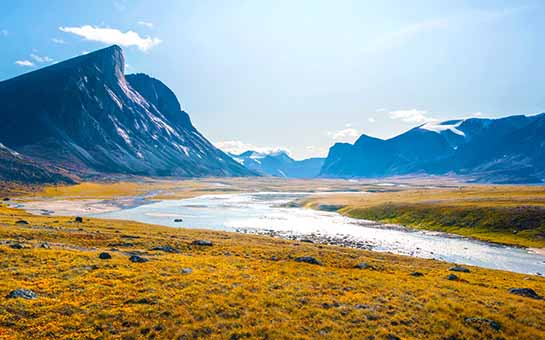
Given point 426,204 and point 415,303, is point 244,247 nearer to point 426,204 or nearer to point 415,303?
Answer: point 415,303

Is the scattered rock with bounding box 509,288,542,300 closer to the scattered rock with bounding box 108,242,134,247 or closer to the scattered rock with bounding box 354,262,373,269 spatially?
the scattered rock with bounding box 354,262,373,269

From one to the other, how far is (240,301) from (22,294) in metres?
15.4

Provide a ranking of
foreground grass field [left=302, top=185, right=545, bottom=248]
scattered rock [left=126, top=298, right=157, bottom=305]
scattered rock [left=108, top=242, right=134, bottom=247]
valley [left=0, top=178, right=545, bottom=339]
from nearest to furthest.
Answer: valley [left=0, top=178, right=545, bottom=339]
scattered rock [left=126, top=298, right=157, bottom=305]
scattered rock [left=108, top=242, right=134, bottom=247]
foreground grass field [left=302, top=185, right=545, bottom=248]

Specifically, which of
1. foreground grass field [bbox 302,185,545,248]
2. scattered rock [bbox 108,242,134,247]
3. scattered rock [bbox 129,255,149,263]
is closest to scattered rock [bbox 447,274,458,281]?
scattered rock [bbox 129,255,149,263]

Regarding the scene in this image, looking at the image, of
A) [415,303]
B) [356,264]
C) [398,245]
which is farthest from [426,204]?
[415,303]

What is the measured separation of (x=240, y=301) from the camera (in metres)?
25.0

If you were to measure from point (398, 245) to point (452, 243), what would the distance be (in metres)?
13.4

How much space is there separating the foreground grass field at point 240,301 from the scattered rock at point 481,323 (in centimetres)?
7

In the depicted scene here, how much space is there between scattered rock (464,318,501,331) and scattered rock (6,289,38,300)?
31.7m

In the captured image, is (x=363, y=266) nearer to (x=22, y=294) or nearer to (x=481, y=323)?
(x=481, y=323)

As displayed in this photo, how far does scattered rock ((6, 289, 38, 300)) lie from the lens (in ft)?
72.8

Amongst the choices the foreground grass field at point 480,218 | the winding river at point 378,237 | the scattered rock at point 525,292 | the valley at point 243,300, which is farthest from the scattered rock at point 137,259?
the foreground grass field at point 480,218

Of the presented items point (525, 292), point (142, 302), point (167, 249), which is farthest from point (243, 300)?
point (525, 292)

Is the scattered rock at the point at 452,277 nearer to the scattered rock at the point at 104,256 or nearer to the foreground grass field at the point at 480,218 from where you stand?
the scattered rock at the point at 104,256
